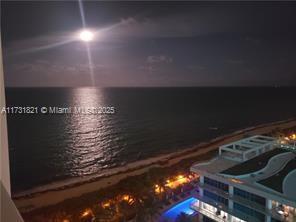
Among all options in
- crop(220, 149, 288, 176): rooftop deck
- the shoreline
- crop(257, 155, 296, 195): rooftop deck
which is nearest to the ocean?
the shoreline

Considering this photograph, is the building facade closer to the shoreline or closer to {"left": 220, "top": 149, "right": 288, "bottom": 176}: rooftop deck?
{"left": 220, "top": 149, "right": 288, "bottom": 176}: rooftop deck

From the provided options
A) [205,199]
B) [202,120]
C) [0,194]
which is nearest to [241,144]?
[205,199]

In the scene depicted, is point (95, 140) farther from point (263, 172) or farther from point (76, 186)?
point (263, 172)

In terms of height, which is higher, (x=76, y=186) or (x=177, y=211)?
(x=177, y=211)

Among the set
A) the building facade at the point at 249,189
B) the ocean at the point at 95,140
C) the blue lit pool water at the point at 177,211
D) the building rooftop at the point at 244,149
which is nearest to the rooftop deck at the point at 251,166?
the building facade at the point at 249,189

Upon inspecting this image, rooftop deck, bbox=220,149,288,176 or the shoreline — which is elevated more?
rooftop deck, bbox=220,149,288,176

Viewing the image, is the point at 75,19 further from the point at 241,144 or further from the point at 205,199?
the point at 241,144

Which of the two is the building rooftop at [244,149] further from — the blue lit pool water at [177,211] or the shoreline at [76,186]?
the shoreline at [76,186]

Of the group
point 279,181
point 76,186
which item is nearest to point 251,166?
point 279,181
